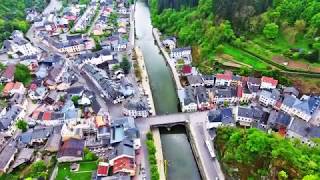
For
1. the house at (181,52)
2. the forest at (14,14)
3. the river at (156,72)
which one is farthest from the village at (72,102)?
the house at (181,52)

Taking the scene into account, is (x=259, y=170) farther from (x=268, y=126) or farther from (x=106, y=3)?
(x=106, y=3)

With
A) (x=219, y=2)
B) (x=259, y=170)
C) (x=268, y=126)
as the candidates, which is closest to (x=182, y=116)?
(x=268, y=126)

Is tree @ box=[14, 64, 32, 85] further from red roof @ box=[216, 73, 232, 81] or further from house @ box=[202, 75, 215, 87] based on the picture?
red roof @ box=[216, 73, 232, 81]

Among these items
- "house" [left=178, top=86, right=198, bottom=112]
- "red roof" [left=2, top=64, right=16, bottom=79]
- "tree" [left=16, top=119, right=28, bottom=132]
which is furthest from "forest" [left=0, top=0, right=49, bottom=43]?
"house" [left=178, top=86, right=198, bottom=112]

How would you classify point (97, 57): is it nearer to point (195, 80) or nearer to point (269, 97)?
point (195, 80)

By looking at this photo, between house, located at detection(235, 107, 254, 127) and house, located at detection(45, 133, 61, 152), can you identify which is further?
house, located at detection(235, 107, 254, 127)
